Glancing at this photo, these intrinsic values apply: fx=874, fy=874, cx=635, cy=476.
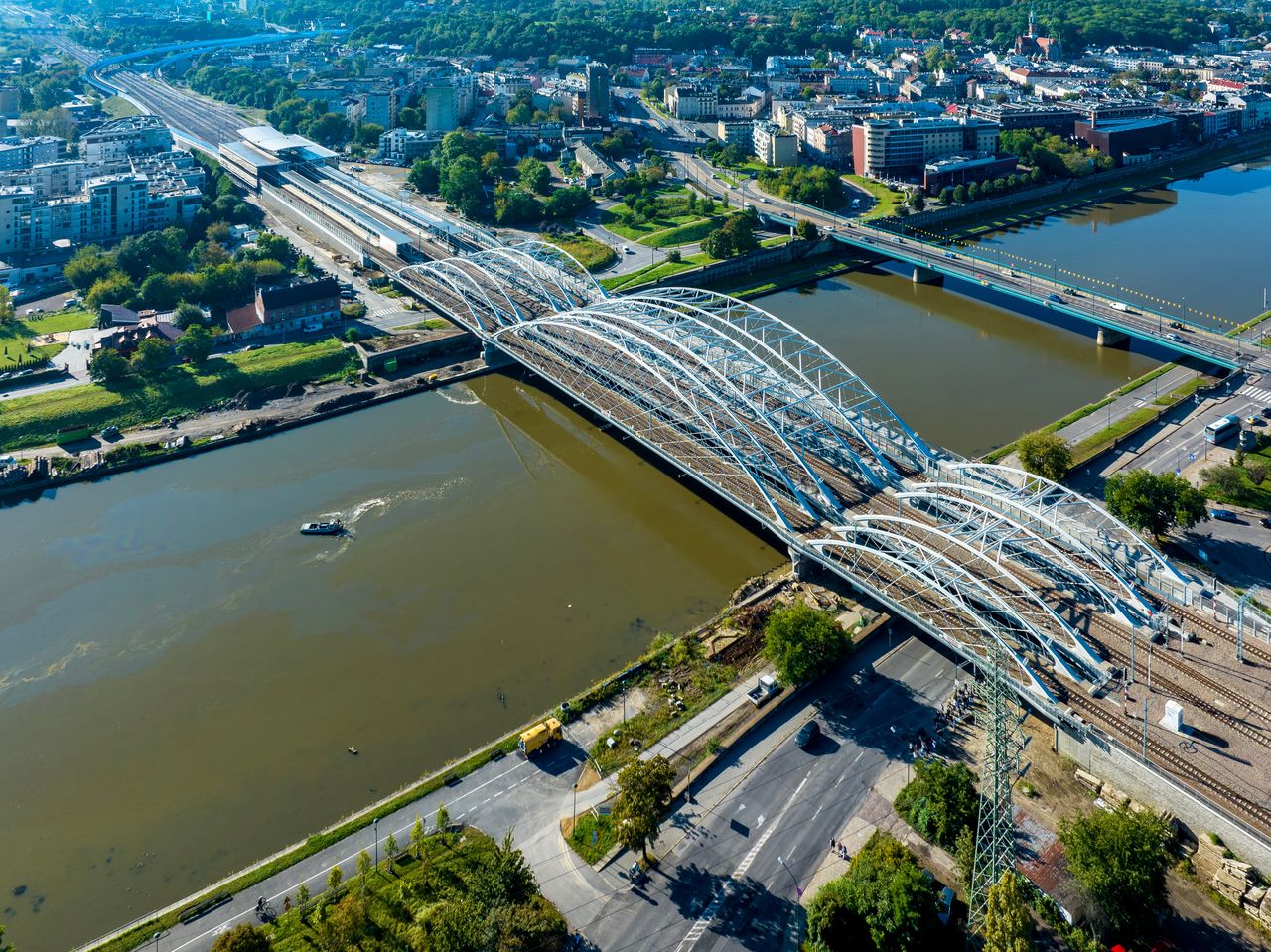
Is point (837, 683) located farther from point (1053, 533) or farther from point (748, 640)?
point (1053, 533)

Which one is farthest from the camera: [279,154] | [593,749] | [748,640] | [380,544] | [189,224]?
[279,154]

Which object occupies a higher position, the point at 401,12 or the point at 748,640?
the point at 401,12

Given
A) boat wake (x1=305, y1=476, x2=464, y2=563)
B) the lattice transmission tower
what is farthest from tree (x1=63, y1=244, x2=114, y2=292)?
the lattice transmission tower

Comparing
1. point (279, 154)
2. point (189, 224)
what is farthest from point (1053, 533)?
point (279, 154)

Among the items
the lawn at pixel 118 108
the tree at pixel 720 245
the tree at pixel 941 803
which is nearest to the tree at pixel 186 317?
the tree at pixel 720 245

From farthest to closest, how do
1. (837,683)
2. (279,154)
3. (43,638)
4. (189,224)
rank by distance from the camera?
1. (279,154)
2. (189,224)
3. (43,638)
4. (837,683)

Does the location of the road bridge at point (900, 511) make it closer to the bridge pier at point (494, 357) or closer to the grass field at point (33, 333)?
the bridge pier at point (494, 357)

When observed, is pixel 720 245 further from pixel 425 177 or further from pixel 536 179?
pixel 425 177

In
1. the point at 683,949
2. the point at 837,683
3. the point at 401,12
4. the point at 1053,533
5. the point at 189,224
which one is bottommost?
the point at 683,949
